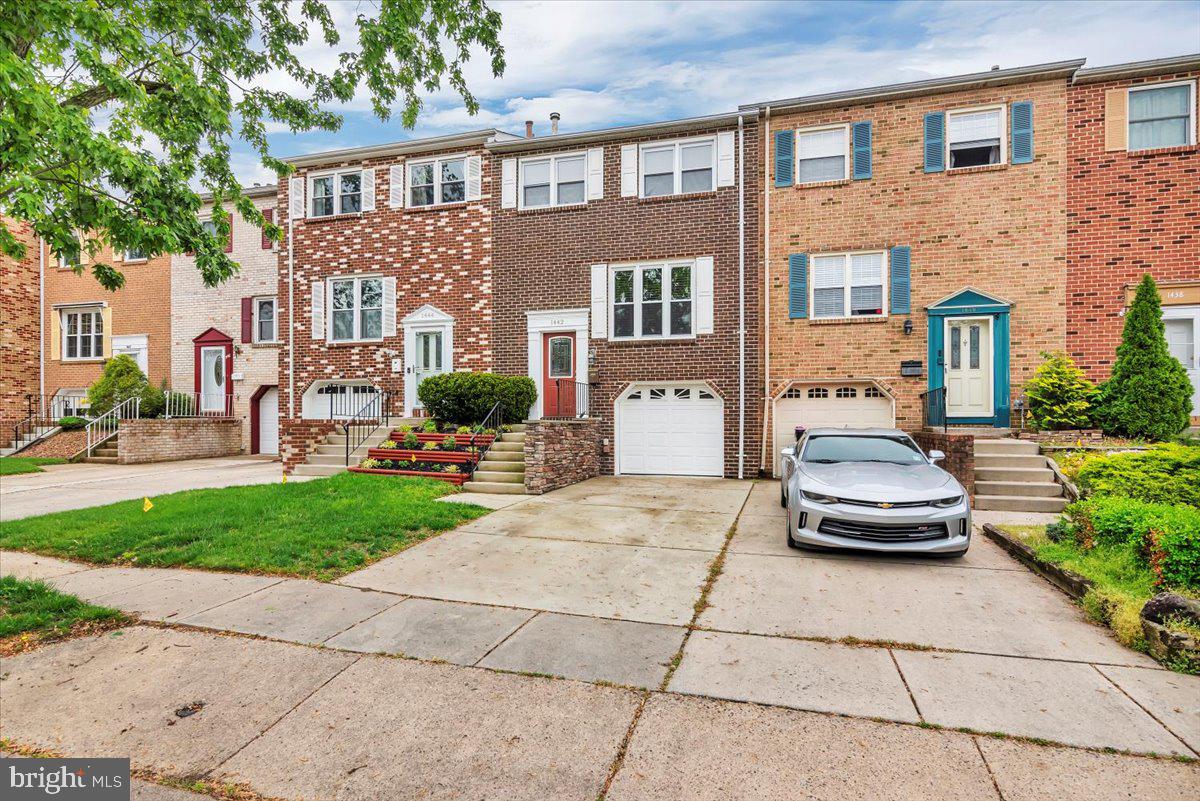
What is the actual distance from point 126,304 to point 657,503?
20.0 metres

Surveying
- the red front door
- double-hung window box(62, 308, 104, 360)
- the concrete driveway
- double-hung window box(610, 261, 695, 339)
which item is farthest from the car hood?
double-hung window box(62, 308, 104, 360)

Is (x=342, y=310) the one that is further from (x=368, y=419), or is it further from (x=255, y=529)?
(x=255, y=529)

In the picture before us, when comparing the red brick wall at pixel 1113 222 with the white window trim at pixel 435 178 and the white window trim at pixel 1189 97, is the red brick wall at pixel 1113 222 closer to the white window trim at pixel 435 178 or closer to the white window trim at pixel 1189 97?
the white window trim at pixel 1189 97

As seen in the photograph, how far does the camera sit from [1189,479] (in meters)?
7.10

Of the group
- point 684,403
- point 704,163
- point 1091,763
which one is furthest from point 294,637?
point 704,163

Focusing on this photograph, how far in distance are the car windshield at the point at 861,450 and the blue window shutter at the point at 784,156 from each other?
7661mm

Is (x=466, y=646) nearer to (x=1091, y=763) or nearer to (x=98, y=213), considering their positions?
(x=1091, y=763)

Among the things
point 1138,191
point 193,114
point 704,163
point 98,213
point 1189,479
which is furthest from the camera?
point 704,163

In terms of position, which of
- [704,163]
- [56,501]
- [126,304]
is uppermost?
[704,163]

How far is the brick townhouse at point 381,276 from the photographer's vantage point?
595 inches

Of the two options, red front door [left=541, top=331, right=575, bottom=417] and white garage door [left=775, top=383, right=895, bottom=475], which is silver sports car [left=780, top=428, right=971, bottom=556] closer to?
white garage door [left=775, top=383, right=895, bottom=475]

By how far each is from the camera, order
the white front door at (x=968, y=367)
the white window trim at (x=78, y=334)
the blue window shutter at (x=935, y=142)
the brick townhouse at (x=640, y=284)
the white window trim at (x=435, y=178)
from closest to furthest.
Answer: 1. the white front door at (x=968, y=367)
2. the blue window shutter at (x=935, y=142)
3. the brick townhouse at (x=640, y=284)
4. the white window trim at (x=435, y=178)
5. the white window trim at (x=78, y=334)

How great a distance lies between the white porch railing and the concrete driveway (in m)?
1.25

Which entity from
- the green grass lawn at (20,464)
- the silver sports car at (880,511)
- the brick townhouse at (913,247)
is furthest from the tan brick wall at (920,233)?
the green grass lawn at (20,464)
